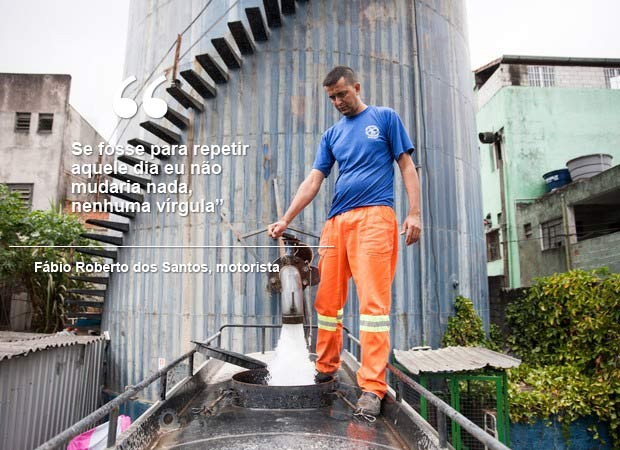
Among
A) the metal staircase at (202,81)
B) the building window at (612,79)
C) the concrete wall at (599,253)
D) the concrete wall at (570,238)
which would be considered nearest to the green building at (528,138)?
the concrete wall at (570,238)

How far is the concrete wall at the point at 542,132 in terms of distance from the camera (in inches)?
821

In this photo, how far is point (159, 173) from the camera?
8.77m

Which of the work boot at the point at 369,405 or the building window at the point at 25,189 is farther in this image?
the building window at the point at 25,189

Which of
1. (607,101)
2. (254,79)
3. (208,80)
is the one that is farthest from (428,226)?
(607,101)

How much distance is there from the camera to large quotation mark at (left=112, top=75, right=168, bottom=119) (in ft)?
29.9

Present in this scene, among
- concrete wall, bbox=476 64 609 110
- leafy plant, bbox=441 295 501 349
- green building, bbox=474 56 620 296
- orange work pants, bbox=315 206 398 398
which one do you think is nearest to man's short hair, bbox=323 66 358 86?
orange work pants, bbox=315 206 398 398

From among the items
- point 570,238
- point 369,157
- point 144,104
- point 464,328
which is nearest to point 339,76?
point 369,157

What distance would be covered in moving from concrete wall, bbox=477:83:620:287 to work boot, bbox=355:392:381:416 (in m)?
19.5

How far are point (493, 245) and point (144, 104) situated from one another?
18379 mm

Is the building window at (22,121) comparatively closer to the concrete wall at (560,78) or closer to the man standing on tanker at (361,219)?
the man standing on tanker at (361,219)

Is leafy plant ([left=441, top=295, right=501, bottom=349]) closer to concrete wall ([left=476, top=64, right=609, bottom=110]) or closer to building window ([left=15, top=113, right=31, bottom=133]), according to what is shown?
concrete wall ([left=476, top=64, right=609, bottom=110])

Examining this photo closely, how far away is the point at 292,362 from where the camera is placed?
3.71 meters

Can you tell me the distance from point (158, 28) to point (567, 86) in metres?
21.2

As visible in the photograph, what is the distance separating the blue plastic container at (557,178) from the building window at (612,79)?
7.83m
